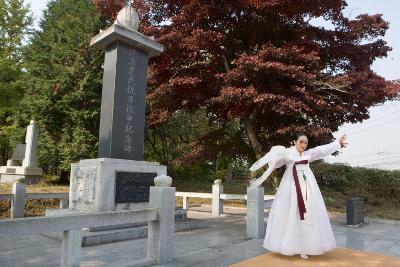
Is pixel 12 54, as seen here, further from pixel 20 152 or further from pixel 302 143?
pixel 302 143

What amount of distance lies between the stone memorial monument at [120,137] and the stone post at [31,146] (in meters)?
11.6

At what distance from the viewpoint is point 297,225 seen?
210 inches

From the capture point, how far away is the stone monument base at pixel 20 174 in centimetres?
1728

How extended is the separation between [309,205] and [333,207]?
987cm

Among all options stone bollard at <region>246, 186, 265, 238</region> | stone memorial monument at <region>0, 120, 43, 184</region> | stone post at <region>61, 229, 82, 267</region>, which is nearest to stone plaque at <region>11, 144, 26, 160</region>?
stone memorial monument at <region>0, 120, 43, 184</region>

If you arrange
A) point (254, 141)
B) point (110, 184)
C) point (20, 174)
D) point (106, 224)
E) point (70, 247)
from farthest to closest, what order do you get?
point (20, 174)
point (254, 141)
point (110, 184)
point (106, 224)
point (70, 247)

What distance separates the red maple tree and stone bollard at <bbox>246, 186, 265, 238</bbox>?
3.35 meters

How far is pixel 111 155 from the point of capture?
7145mm

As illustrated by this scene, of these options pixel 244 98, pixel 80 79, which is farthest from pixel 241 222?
pixel 80 79

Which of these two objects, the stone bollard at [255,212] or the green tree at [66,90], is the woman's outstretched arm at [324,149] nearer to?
the stone bollard at [255,212]

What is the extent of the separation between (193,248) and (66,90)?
15087 mm

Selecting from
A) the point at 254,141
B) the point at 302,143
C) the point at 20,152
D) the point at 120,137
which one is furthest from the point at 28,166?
the point at 302,143

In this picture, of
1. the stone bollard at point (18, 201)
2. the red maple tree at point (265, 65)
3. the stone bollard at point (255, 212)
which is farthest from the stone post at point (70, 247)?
the red maple tree at point (265, 65)

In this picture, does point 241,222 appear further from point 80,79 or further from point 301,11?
point 80,79
